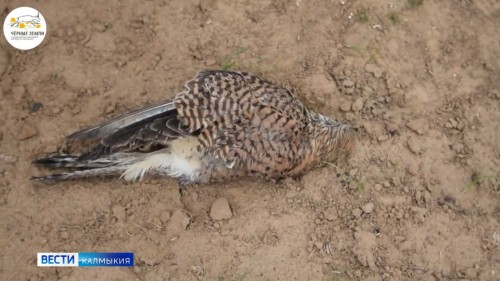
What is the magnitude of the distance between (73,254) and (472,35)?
454cm

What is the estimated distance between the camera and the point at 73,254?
423cm

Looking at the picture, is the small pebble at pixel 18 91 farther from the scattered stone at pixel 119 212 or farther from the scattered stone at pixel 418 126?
the scattered stone at pixel 418 126

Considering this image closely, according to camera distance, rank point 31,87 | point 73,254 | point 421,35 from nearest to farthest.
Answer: point 73,254
point 31,87
point 421,35

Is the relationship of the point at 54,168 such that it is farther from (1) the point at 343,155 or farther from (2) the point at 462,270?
(2) the point at 462,270

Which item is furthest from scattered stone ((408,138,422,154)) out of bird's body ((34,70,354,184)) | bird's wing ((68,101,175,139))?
bird's wing ((68,101,175,139))

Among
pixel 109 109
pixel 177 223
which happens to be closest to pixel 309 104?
pixel 177 223

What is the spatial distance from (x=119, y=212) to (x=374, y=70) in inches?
114

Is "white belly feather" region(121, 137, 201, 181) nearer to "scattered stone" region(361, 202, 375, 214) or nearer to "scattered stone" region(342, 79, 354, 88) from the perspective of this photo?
"scattered stone" region(361, 202, 375, 214)

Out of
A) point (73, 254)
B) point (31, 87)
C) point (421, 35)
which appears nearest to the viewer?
point (73, 254)

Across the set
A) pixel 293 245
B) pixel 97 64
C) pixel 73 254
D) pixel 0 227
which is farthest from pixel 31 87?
pixel 293 245

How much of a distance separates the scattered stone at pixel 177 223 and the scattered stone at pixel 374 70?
2383 millimetres

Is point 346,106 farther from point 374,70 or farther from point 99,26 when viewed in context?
point 99,26

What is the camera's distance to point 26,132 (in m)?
4.50

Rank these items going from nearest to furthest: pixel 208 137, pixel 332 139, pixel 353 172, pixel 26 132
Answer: pixel 208 137 < pixel 26 132 < pixel 332 139 < pixel 353 172
